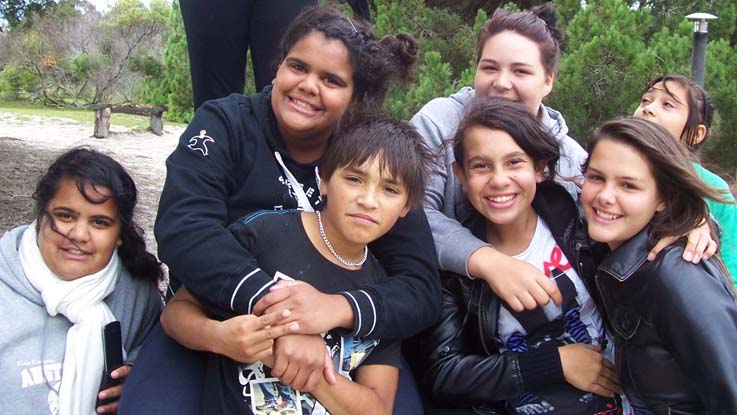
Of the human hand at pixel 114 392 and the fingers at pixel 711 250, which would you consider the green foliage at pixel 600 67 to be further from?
the human hand at pixel 114 392

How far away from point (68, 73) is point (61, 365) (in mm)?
20820

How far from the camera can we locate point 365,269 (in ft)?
5.80

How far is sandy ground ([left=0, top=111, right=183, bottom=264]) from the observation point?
5.34 m

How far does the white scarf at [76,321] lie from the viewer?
1.83 metres

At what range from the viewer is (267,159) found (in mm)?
1902

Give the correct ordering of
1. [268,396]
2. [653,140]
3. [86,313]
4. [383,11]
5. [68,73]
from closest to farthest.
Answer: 1. [268,396]
2. [653,140]
3. [86,313]
4. [383,11]
5. [68,73]

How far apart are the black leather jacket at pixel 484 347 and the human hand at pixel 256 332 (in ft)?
1.72

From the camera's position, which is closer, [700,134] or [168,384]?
[168,384]

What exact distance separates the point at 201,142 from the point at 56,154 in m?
6.84

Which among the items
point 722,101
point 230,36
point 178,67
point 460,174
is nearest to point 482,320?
point 460,174

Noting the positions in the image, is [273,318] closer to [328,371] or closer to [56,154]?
[328,371]

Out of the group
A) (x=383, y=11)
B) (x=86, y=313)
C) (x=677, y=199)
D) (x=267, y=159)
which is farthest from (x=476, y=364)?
(x=383, y=11)

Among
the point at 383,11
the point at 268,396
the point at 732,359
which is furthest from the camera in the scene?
the point at 383,11

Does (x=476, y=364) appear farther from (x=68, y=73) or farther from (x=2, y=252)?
(x=68, y=73)
